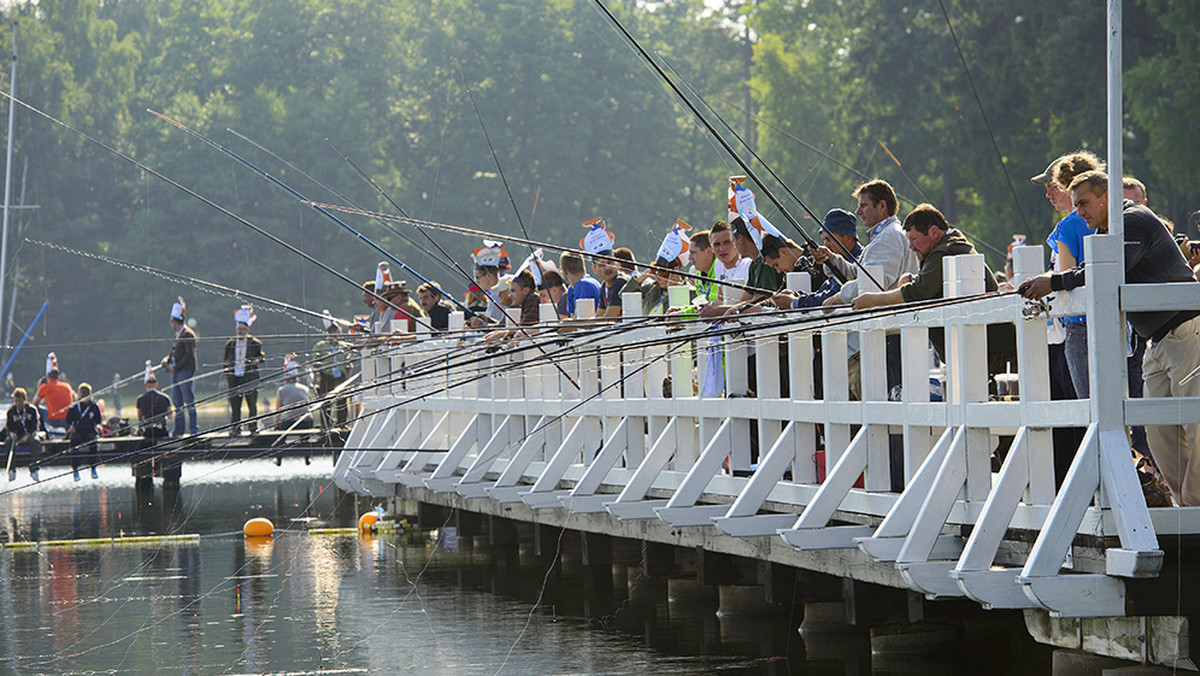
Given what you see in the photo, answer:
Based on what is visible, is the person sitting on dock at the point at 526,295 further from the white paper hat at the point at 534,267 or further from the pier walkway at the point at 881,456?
the white paper hat at the point at 534,267

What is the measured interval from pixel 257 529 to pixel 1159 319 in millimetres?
15259

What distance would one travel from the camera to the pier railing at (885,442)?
7.88 m

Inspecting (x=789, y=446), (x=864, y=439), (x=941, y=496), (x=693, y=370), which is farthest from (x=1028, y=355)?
(x=693, y=370)

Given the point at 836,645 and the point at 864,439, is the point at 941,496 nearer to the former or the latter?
the point at 864,439

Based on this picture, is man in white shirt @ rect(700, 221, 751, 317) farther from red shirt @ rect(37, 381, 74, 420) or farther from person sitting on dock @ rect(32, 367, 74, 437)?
red shirt @ rect(37, 381, 74, 420)

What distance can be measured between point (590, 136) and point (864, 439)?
5172 centimetres

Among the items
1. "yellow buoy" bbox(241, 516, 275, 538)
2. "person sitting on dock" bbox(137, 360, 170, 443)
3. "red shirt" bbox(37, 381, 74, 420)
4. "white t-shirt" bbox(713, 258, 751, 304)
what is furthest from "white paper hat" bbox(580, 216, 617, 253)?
"red shirt" bbox(37, 381, 74, 420)

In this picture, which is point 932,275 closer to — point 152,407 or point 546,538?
point 546,538

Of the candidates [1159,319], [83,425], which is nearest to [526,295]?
[1159,319]

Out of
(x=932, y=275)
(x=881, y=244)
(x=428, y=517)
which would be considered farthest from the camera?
(x=428, y=517)

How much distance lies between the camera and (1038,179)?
32.4ft

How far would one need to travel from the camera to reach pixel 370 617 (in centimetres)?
1462

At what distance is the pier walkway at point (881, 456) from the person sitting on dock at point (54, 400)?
1880 cm

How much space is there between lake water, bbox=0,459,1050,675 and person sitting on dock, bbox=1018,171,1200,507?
8.87 feet
